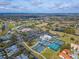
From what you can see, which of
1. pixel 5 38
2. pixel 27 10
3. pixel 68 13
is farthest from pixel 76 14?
pixel 5 38

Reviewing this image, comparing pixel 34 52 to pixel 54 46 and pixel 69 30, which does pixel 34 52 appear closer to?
pixel 54 46

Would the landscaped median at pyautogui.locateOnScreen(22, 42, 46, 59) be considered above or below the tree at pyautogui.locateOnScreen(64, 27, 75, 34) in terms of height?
below

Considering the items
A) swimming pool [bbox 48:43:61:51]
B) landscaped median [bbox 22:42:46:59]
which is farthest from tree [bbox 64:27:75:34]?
landscaped median [bbox 22:42:46:59]

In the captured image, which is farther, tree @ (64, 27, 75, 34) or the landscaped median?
tree @ (64, 27, 75, 34)

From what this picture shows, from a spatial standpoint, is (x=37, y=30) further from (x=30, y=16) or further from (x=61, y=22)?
(x=61, y=22)

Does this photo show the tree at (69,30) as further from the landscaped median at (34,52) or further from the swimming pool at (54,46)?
the landscaped median at (34,52)

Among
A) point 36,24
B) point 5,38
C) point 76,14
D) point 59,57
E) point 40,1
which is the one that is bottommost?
point 59,57

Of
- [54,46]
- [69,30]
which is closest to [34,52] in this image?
[54,46]

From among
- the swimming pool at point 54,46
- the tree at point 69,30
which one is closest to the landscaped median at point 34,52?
the swimming pool at point 54,46

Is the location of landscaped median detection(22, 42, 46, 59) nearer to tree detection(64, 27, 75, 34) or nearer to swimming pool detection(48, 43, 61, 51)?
swimming pool detection(48, 43, 61, 51)

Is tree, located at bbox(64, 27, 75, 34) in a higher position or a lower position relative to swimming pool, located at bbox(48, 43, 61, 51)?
higher

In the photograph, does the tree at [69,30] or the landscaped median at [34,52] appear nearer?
the landscaped median at [34,52]
